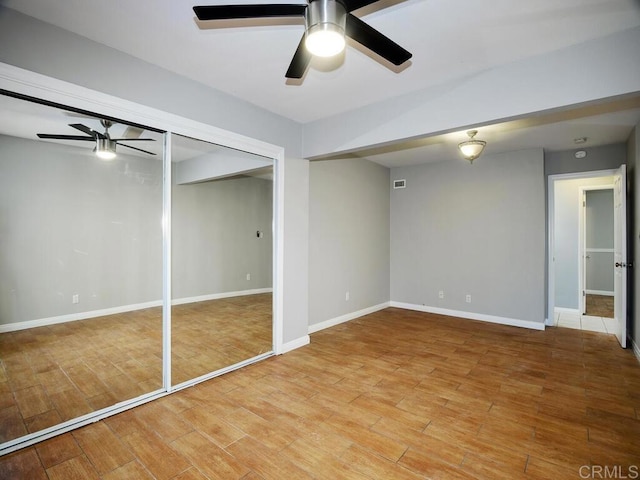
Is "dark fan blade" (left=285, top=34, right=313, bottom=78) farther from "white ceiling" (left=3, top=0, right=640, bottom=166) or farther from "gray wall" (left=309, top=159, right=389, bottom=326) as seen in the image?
"gray wall" (left=309, top=159, right=389, bottom=326)

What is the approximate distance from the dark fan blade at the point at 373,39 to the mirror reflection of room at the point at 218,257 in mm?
1877

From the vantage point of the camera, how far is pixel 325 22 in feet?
4.76

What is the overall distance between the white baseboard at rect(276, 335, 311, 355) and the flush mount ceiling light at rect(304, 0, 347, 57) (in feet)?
10.2

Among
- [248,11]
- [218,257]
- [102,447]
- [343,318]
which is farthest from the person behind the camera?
[218,257]

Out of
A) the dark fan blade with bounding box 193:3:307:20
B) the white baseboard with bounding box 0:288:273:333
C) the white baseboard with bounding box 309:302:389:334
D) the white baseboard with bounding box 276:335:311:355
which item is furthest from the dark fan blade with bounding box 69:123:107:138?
the white baseboard with bounding box 309:302:389:334

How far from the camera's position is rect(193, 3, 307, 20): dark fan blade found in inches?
55.4

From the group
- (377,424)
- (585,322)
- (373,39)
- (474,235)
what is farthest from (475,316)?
(373,39)

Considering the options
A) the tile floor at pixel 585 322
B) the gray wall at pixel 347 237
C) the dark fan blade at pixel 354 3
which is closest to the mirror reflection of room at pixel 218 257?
the gray wall at pixel 347 237

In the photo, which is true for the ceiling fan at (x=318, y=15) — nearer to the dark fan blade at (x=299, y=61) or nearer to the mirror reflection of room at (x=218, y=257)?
the dark fan blade at (x=299, y=61)

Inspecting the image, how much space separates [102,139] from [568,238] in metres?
7.58

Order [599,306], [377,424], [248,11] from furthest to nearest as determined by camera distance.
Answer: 1. [599,306]
2. [377,424]
3. [248,11]

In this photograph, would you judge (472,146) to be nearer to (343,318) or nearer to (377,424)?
(343,318)

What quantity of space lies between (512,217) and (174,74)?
4966mm

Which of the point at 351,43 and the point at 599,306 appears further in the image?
the point at 599,306
